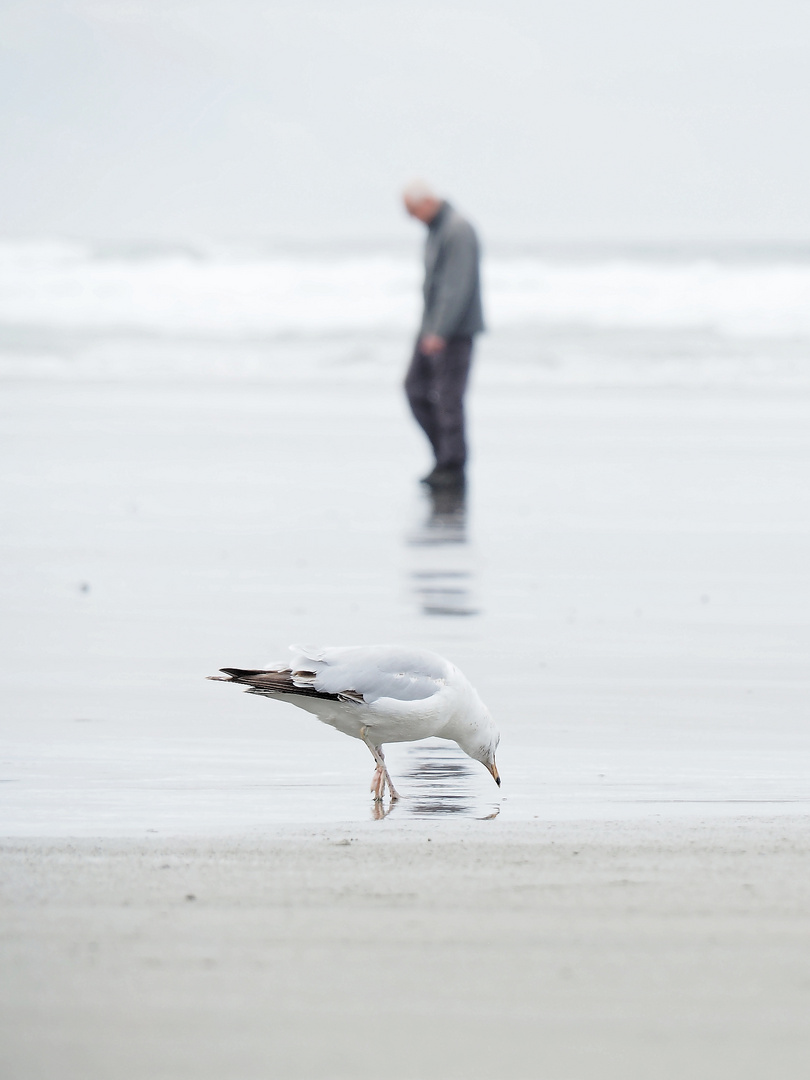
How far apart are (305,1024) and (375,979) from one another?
20cm

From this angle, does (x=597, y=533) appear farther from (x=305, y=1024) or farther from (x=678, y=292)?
(x=678, y=292)

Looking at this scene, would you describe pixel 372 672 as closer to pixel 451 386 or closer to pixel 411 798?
pixel 411 798

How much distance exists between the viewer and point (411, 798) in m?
3.73

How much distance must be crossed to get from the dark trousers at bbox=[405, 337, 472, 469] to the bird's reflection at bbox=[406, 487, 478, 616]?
474 mm

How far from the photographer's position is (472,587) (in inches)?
264

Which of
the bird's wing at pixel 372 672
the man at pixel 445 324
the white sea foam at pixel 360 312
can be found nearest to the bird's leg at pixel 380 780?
the bird's wing at pixel 372 672

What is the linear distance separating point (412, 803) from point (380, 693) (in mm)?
282

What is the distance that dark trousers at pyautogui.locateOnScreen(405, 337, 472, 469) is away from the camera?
980 cm

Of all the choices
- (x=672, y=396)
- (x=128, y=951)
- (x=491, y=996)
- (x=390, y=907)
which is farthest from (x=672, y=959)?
(x=672, y=396)

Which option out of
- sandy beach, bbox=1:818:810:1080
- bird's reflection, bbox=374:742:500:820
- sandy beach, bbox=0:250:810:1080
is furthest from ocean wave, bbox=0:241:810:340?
sandy beach, bbox=1:818:810:1080

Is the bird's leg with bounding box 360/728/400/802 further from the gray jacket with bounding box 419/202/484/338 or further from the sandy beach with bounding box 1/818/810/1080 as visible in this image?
the gray jacket with bounding box 419/202/484/338

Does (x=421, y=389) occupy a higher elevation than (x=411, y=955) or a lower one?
lower

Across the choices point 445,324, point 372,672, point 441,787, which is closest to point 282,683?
point 372,672

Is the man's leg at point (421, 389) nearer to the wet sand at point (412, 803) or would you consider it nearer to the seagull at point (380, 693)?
the wet sand at point (412, 803)
